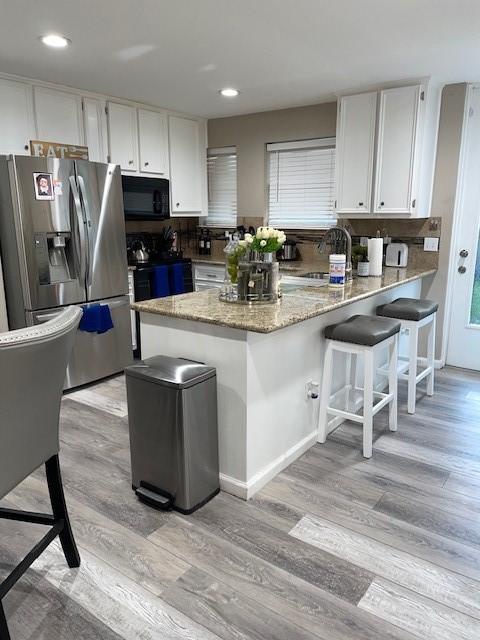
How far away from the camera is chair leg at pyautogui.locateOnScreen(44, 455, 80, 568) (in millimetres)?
1809

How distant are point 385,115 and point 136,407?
3.10m

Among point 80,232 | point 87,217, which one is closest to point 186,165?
point 87,217

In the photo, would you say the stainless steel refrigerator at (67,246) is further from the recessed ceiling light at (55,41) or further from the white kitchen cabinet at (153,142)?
the white kitchen cabinet at (153,142)

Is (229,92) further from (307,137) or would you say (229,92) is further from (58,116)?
(58,116)

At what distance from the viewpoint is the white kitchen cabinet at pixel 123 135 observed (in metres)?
4.23

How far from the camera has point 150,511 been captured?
227 centimetres

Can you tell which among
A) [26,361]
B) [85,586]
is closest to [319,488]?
[85,586]

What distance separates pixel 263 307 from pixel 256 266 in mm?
231

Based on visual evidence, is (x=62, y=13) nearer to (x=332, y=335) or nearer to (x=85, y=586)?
(x=332, y=335)

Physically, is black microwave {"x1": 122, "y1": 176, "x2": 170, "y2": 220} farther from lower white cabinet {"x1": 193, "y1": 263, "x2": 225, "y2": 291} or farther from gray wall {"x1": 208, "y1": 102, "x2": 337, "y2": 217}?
gray wall {"x1": 208, "y1": 102, "x2": 337, "y2": 217}

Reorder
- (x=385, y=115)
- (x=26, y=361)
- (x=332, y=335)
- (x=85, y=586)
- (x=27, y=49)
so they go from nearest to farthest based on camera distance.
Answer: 1. (x=26, y=361)
2. (x=85, y=586)
3. (x=332, y=335)
4. (x=27, y=49)
5. (x=385, y=115)

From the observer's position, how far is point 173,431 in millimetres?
2145

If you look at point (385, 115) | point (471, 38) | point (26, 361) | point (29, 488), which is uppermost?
point (471, 38)

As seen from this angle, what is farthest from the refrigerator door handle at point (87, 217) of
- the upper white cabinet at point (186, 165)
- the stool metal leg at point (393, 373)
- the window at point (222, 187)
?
the stool metal leg at point (393, 373)
